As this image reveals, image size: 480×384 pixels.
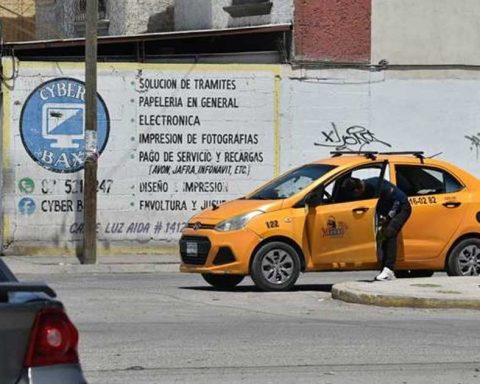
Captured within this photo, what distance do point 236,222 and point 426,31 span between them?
1014 cm

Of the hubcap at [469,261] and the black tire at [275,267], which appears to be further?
the hubcap at [469,261]

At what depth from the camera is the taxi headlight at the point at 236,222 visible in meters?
13.2

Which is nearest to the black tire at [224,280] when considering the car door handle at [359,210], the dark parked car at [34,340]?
the car door handle at [359,210]

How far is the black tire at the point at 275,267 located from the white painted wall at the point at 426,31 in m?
9.13

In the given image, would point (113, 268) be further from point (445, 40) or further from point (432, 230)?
point (445, 40)

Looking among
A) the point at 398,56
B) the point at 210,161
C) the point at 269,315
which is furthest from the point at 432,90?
the point at 269,315

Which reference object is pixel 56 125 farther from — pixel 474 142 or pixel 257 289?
pixel 474 142

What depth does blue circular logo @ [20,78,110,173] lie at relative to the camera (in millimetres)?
19562

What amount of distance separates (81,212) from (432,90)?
7.95 m

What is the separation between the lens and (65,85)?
65.2ft

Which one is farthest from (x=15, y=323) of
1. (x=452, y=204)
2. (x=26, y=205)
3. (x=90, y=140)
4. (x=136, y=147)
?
(x=136, y=147)

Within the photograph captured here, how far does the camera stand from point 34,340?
4344 millimetres

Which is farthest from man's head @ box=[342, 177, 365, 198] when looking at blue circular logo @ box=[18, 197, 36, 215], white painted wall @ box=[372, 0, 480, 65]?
white painted wall @ box=[372, 0, 480, 65]

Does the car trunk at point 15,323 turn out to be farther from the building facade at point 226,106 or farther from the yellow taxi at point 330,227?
the building facade at point 226,106
